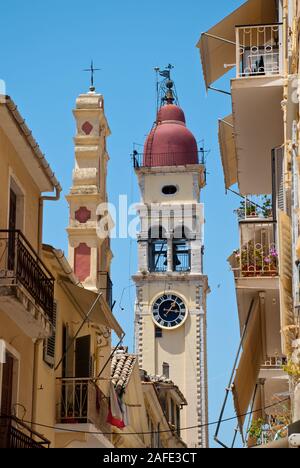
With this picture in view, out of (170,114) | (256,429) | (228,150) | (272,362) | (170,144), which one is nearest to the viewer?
(256,429)

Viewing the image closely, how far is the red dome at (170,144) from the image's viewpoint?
8538 centimetres

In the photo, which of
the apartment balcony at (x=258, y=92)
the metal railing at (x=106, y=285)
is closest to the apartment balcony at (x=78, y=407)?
the metal railing at (x=106, y=285)

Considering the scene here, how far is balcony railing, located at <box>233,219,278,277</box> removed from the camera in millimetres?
21125

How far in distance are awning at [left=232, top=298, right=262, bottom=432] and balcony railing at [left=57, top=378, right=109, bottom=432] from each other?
3275 millimetres

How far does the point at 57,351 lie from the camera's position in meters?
23.5

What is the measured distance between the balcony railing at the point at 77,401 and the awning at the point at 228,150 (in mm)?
4764

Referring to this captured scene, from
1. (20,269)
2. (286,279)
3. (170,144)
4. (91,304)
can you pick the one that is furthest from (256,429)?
(170,144)

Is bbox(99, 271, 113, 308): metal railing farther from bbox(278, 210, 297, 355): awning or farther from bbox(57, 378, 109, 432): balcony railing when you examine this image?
bbox(278, 210, 297, 355): awning

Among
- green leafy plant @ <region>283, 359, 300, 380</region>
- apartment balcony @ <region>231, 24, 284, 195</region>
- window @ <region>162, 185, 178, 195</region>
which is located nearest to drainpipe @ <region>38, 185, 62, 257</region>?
apartment balcony @ <region>231, 24, 284, 195</region>

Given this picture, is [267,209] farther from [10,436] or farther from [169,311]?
[169,311]

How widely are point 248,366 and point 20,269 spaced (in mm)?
5051

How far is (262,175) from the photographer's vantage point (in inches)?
875

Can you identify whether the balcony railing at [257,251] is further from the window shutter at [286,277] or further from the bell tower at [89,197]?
the bell tower at [89,197]
